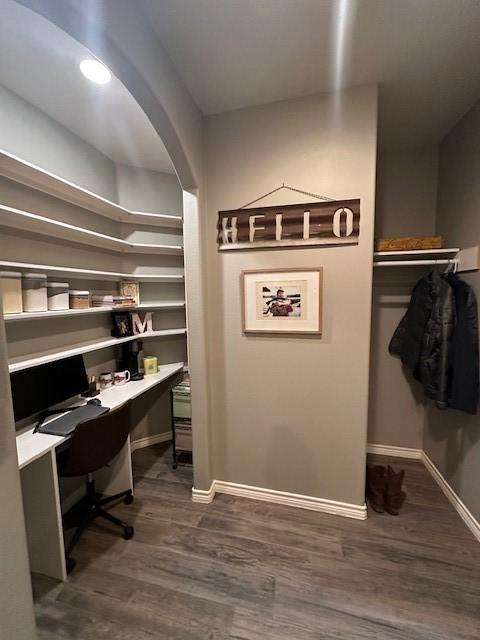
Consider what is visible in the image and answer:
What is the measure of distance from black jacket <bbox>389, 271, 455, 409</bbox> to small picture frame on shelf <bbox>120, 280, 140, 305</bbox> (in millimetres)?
2380

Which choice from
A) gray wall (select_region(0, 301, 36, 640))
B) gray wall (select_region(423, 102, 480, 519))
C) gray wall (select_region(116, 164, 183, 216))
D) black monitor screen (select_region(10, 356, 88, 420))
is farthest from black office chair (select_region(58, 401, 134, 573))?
gray wall (select_region(423, 102, 480, 519))

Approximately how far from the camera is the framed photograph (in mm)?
1837

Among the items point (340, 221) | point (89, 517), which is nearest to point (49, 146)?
point (340, 221)

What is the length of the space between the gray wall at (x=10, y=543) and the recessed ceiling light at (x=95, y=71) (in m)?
1.60

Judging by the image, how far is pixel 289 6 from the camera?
123 cm

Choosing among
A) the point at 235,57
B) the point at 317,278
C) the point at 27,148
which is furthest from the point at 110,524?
the point at 235,57

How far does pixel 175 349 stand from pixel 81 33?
92.2 inches

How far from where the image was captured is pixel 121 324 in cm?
252

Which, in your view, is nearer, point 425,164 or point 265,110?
point 265,110

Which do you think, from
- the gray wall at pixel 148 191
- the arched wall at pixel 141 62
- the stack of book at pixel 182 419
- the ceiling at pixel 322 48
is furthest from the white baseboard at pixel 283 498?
the ceiling at pixel 322 48

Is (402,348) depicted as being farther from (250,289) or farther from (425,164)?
(425,164)

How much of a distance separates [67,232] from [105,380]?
46.9 inches

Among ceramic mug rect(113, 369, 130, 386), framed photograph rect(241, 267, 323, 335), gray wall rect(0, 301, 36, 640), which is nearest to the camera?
gray wall rect(0, 301, 36, 640)

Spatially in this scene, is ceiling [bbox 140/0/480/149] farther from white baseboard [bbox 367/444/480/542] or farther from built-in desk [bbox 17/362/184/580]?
white baseboard [bbox 367/444/480/542]
